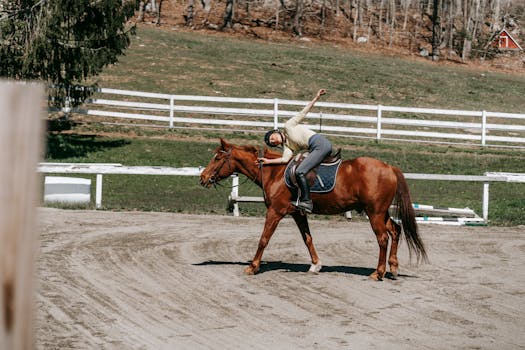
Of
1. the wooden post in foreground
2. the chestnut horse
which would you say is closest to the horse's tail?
the chestnut horse

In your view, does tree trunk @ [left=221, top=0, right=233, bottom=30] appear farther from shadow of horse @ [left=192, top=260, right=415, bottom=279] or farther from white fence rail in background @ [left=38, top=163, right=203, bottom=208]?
shadow of horse @ [left=192, top=260, right=415, bottom=279]

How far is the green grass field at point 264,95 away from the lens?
24.1m

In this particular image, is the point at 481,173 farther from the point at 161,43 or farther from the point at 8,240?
the point at 161,43

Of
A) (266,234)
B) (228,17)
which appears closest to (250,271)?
(266,234)

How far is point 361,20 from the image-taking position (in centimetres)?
7394

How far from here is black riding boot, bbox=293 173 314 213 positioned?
12.1 metres

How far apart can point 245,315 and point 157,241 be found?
19.6ft

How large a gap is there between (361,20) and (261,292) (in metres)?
65.1

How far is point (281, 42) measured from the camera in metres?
67.6

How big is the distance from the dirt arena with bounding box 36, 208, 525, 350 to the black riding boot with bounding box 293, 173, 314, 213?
3.54 ft

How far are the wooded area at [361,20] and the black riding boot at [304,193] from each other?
188 ft

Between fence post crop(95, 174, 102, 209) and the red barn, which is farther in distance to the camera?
the red barn

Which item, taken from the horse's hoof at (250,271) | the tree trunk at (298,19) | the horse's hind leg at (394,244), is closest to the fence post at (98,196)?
the horse's hoof at (250,271)

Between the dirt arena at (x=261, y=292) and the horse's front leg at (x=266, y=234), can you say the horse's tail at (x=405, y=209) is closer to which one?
the dirt arena at (x=261, y=292)
